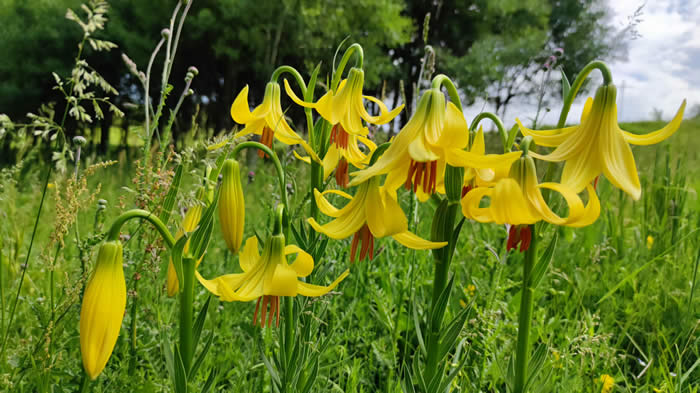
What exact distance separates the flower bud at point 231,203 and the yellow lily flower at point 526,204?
44 centimetres

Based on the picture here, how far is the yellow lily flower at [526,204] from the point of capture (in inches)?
26.1

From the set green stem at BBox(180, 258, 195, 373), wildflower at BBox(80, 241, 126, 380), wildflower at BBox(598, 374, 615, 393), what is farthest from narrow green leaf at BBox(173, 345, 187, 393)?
wildflower at BBox(598, 374, 615, 393)

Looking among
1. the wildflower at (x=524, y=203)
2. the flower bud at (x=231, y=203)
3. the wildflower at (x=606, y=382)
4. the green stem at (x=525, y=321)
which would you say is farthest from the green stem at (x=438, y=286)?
the wildflower at (x=606, y=382)

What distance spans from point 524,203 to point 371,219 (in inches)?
10.0

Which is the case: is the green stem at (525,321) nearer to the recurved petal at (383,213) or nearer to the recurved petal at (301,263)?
the recurved petal at (383,213)

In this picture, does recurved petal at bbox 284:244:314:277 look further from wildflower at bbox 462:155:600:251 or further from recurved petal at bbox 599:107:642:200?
recurved petal at bbox 599:107:642:200

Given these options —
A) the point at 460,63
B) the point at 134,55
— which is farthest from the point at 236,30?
the point at 460,63

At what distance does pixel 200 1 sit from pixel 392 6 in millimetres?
5322

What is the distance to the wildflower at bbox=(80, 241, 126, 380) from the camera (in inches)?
26.3

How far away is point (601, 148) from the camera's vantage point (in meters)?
0.72

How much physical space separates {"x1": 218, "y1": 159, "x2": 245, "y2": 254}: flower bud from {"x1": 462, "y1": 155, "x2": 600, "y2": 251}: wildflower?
0.43 m

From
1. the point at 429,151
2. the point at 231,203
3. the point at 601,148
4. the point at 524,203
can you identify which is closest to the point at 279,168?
the point at 231,203

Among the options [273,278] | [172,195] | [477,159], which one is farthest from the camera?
[172,195]

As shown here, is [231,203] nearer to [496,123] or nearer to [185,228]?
[185,228]
